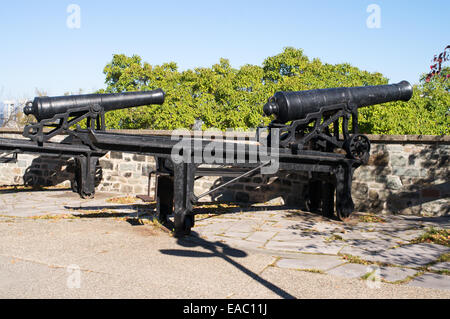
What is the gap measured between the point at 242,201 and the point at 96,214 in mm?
3205

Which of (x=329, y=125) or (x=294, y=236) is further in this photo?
(x=329, y=125)

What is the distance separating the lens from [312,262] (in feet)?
14.2

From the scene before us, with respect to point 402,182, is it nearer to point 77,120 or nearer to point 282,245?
point 282,245

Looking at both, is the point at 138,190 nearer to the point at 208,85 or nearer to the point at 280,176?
the point at 280,176

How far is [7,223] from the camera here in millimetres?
6129

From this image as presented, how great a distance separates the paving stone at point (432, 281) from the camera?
3561mm

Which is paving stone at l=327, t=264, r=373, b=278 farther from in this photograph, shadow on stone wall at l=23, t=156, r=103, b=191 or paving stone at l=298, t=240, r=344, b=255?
shadow on stone wall at l=23, t=156, r=103, b=191

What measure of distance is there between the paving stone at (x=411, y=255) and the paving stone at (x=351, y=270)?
0.37 m

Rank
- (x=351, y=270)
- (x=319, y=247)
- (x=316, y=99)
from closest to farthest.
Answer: (x=351, y=270)
(x=319, y=247)
(x=316, y=99)

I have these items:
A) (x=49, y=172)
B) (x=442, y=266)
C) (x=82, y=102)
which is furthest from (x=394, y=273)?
(x=49, y=172)

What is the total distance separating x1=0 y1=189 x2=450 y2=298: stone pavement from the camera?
13.0 ft

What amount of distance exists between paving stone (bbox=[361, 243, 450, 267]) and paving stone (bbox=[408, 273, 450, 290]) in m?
0.38

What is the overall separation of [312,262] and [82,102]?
663 cm
